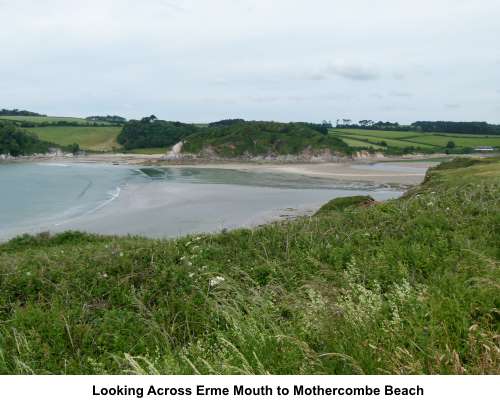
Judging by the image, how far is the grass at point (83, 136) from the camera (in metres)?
145

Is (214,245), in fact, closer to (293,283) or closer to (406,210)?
(293,283)

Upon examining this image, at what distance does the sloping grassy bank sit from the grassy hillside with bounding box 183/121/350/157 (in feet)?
375

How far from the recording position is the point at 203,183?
61.9m

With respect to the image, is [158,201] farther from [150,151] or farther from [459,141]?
[459,141]

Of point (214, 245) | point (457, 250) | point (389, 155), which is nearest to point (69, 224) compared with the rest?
point (214, 245)

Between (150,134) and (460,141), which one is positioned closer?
(460,141)

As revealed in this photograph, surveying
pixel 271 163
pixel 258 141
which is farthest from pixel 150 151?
pixel 271 163

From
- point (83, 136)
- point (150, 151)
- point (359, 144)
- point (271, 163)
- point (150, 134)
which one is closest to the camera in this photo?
point (271, 163)

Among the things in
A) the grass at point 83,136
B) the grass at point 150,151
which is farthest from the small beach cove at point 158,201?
the grass at point 83,136

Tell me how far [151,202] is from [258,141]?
88.1 meters

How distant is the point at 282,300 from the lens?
5.98m

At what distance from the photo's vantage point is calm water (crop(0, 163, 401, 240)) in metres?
31.8

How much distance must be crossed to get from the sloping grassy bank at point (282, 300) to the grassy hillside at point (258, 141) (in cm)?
11429

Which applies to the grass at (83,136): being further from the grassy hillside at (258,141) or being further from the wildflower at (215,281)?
the wildflower at (215,281)
